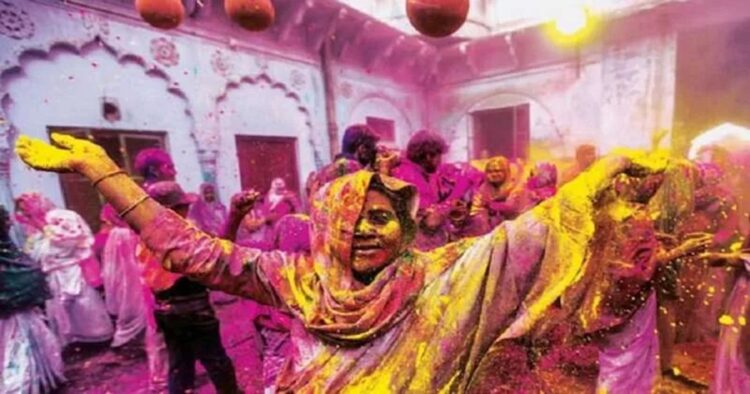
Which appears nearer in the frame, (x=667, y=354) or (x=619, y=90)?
(x=667, y=354)

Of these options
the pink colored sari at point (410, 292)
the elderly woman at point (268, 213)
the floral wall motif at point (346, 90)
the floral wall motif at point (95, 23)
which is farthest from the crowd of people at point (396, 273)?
the floral wall motif at point (346, 90)

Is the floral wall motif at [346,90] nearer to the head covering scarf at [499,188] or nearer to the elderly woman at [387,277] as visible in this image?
the head covering scarf at [499,188]

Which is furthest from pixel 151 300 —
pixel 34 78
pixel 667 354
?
pixel 667 354

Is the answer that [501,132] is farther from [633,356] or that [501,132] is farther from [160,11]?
[160,11]

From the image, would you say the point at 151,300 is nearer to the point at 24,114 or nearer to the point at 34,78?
the point at 24,114

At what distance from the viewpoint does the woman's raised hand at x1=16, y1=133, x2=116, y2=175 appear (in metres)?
1.47

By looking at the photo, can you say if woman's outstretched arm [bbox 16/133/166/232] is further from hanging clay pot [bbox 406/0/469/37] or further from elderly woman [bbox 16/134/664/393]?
hanging clay pot [bbox 406/0/469/37]

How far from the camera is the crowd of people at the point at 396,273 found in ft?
4.81

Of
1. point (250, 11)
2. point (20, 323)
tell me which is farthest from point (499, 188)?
point (20, 323)

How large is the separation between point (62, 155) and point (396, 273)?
1.41 m

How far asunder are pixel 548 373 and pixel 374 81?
8.18 m

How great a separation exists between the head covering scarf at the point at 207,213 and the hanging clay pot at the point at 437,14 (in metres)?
5.07

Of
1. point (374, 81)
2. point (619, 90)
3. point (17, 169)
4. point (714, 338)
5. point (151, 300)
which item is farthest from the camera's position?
point (374, 81)

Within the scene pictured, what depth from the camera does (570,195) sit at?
1.48m
